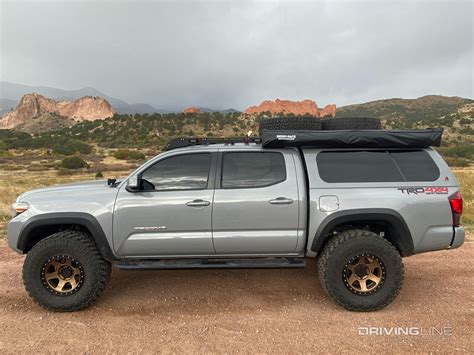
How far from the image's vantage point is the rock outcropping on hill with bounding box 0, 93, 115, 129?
114m

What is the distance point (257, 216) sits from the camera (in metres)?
4.05

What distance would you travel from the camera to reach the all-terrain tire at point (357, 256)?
3.97 metres

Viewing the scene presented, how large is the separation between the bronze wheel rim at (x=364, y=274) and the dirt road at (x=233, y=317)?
28 cm

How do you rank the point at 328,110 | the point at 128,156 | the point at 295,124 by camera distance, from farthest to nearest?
the point at 328,110, the point at 128,156, the point at 295,124

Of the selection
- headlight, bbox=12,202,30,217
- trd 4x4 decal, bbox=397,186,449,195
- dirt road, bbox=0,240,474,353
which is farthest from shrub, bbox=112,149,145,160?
trd 4x4 decal, bbox=397,186,449,195

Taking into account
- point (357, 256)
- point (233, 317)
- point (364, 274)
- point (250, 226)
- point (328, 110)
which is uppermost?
point (328, 110)

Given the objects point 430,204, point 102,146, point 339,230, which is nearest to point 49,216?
point 339,230

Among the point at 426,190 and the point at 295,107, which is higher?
the point at 295,107

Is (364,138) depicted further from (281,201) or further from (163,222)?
(163,222)

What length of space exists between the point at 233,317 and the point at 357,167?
2.24 m

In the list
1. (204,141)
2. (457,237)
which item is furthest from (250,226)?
(457,237)

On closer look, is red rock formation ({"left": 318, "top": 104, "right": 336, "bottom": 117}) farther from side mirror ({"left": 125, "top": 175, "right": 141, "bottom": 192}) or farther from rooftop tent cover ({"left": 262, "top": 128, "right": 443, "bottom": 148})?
side mirror ({"left": 125, "top": 175, "right": 141, "bottom": 192})

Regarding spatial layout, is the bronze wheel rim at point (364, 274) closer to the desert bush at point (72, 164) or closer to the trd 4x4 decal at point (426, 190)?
the trd 4x4 decal at point (426, 190)

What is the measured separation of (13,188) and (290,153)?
14488 mm
